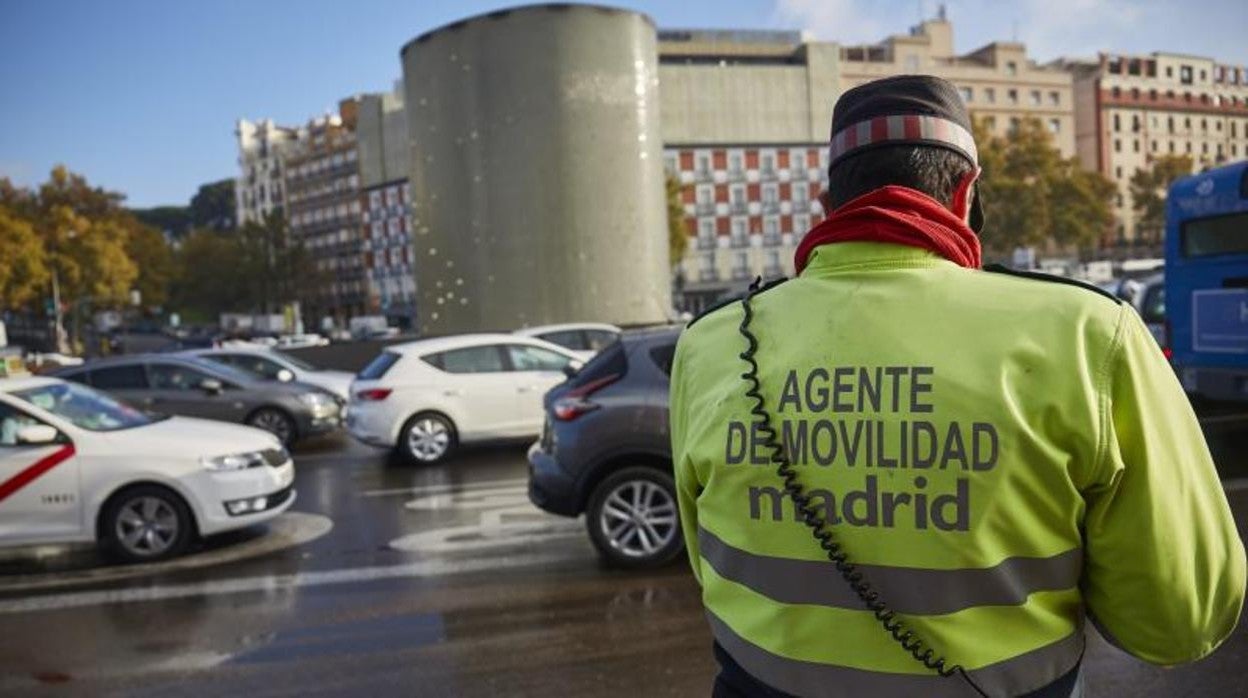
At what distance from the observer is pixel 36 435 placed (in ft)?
24.9

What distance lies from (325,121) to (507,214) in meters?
88.5

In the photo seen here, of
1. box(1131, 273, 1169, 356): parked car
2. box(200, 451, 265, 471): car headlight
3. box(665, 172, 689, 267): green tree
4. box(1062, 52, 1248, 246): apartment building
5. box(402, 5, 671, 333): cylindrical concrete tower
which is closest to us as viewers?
box(200, 451, 265, 471): car headlight

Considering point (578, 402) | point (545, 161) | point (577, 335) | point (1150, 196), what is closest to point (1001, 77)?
point (1150, 196)

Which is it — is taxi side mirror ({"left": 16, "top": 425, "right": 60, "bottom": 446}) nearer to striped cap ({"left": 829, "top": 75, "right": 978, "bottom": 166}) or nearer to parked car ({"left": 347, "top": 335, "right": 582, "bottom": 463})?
parked car ({"left": 347, "top": 335, "right": 582, "bottom": 463})

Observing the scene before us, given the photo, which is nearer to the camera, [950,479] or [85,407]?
[950,479]

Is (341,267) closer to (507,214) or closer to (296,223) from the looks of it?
(296,223)

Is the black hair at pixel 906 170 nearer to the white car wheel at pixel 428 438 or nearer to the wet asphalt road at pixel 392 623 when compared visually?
the wet asphalt road at pixel 392 623

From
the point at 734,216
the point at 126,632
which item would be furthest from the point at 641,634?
the point at 734,216

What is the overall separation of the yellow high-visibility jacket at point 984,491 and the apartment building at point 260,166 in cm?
11852

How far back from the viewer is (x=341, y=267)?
10200cm

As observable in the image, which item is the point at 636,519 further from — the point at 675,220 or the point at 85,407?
the point at 675,220

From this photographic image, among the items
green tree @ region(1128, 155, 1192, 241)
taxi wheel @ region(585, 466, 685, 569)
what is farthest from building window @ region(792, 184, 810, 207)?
taxi wheel @ region(585, 466, 685, 569)

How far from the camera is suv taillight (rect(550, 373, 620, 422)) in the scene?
6988 millimetres

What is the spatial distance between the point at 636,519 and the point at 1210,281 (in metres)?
7.00
